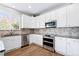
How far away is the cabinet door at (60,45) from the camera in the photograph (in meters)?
2.43

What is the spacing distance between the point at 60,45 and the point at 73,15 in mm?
1156

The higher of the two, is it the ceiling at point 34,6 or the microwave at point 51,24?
the ceiling at point 34,6

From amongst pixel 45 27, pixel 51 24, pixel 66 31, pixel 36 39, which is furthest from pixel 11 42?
pixel 66 31

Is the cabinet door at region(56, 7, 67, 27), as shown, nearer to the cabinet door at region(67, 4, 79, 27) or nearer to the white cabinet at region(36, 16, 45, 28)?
the cabinet door at region(67, 4, 79, 27)

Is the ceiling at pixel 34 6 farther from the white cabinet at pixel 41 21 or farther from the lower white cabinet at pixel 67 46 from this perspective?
the lower white cabinet at pixel 67 46

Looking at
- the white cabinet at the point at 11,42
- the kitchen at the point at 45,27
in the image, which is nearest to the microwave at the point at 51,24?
the kitchen at the point at 45,27

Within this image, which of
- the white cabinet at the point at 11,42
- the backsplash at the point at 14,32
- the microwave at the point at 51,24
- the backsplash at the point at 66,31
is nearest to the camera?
A: the backsplash at the point at 66,31

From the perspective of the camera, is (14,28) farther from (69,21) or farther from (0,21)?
(69,21)

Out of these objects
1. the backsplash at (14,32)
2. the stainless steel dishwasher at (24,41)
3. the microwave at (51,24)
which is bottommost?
the stainless steel dishwasher at (24,41)

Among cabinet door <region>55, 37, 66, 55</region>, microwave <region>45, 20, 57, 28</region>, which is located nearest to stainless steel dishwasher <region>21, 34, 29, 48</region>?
microwave <region>45, 20, 57, 28</region>

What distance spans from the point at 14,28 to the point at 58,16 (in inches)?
98.2

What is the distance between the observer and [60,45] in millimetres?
2574

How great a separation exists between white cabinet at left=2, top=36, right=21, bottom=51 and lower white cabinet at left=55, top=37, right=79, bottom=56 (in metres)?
1.86

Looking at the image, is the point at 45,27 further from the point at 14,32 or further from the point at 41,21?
the point at 14,32
